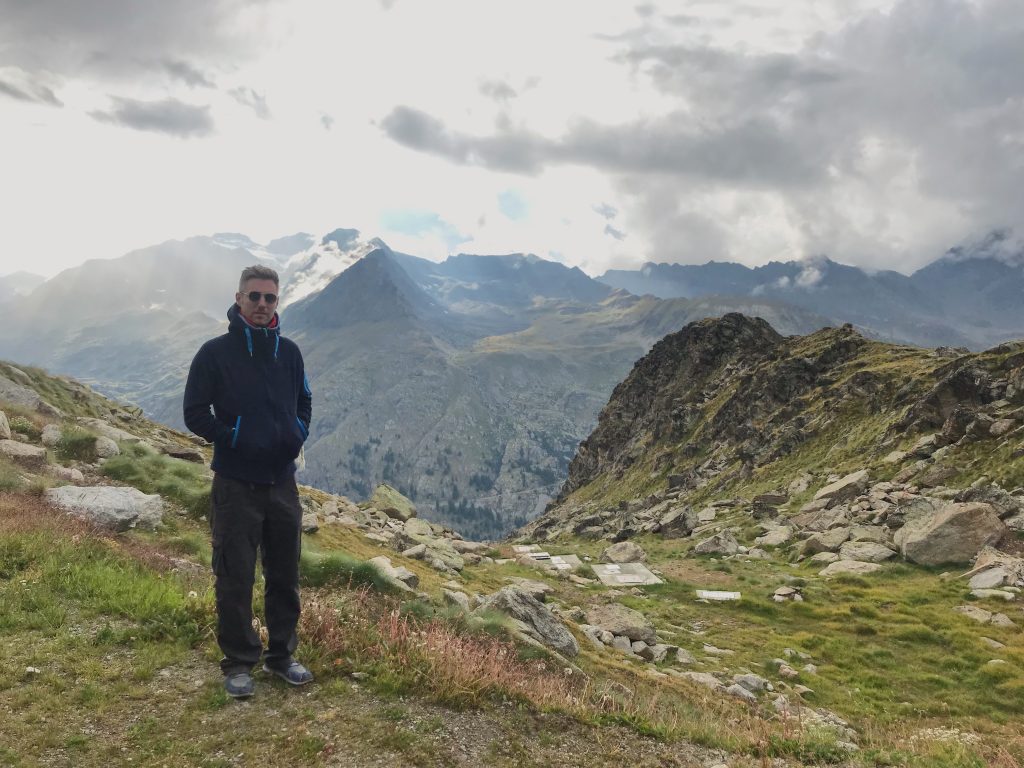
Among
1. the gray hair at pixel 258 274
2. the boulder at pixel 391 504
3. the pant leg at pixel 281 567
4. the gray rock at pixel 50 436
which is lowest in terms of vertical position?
the boulder at pixel 391 504

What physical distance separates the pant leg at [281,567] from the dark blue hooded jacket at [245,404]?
0.42 metres

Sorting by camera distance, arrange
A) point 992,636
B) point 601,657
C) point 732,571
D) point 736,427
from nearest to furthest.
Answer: point 601,657
point 992,636
point 732,571
point 736,427

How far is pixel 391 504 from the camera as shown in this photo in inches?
1828

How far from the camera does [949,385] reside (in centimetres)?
5200

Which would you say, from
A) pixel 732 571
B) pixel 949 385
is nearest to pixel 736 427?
pixel 949 385

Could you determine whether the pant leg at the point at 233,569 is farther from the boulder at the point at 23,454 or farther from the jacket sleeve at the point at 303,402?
the boulder at the point at 23,454

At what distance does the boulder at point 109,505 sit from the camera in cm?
1418

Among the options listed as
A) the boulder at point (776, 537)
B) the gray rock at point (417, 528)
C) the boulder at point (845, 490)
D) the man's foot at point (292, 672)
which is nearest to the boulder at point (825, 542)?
the boulder at point (776, 537)

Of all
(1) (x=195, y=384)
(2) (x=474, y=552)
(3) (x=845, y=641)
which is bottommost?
(2) (x=474, y=552)

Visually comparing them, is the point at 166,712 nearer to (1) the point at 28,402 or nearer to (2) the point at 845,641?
(2) the point at 845,641

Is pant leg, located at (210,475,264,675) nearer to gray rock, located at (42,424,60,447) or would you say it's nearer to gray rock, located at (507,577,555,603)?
gray rock, located at (507,577,555,603)

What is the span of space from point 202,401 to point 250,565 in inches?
98.6

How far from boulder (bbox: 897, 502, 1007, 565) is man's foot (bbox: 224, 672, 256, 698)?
33.4 m

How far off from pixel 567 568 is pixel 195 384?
102ft
